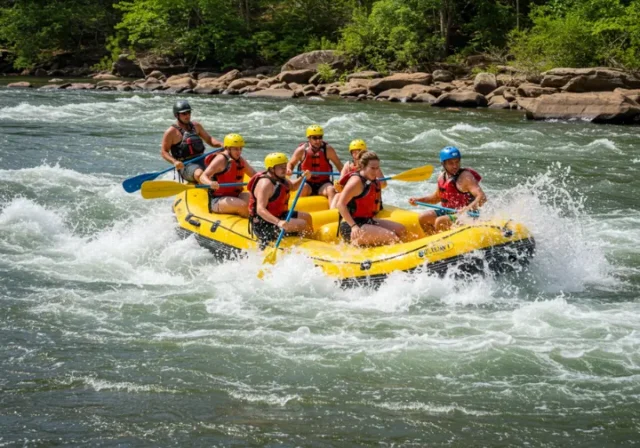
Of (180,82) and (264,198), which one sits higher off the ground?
(264,198)

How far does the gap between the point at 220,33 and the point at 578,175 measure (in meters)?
21.3

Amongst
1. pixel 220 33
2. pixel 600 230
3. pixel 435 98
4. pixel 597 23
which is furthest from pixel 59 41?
pixel 600 230

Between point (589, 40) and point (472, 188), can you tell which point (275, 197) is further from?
point (589, 40)

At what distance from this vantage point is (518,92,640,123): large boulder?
1980 centimetres

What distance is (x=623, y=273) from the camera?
27.3 feet

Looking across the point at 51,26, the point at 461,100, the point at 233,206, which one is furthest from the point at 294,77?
the point at 233,206

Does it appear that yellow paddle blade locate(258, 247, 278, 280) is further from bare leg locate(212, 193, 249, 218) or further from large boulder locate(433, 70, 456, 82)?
large boulder locate(433, 70, 456, 82)

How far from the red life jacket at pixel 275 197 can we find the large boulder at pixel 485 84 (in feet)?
58.7

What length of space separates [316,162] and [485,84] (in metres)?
16.5

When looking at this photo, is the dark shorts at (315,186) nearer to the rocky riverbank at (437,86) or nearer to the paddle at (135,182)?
the paddle at (135,182)

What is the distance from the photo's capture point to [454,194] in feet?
26.3

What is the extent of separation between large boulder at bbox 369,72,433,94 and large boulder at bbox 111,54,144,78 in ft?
36.9

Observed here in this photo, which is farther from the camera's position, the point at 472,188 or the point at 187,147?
the point at 187,147

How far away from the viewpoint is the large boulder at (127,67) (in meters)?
33.3
